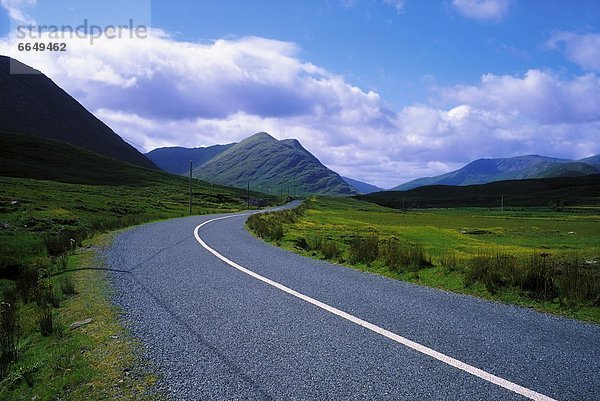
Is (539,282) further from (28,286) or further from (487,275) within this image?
(28,286)

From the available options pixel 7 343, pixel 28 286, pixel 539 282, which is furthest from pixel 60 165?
pixel 539 282

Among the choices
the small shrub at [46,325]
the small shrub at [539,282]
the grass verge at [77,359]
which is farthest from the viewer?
the small shrub at [539,282]

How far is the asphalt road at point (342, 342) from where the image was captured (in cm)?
488

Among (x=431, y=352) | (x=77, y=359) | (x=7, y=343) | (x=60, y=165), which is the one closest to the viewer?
(x=431, y=352)

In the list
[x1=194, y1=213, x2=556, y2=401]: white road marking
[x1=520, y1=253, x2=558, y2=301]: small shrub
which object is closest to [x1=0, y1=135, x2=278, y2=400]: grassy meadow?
[x1=194, y1=213, x2=556, y2=401]: white road marking

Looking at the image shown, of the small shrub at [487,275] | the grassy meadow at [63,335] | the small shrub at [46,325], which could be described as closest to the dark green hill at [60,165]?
the grassy meadow at [63,335]

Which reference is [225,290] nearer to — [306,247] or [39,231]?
[306,247]

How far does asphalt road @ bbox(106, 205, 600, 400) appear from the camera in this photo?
4883mm

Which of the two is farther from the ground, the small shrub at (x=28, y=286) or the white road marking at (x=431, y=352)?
the white road marking at (x=431, y=352)

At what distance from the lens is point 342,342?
20.7 ft

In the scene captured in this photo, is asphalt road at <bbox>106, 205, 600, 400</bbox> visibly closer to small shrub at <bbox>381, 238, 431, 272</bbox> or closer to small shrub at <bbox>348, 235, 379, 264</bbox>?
small shrub at <bbox>381, 238, 431, 272</bbox>

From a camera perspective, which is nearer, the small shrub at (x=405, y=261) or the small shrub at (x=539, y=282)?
the small shrub at (x=539, y=282)

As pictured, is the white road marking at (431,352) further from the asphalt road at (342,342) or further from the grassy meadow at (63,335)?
the grassy meadow at (63,335)

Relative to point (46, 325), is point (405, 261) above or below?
above
